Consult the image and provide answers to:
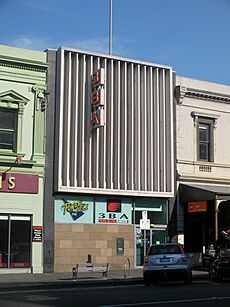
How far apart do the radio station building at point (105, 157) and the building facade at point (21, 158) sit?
0.48 meters

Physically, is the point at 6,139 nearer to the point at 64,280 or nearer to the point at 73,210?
the point at 73,210

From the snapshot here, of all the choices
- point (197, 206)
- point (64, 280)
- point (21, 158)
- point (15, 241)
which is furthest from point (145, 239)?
point (21, 158)

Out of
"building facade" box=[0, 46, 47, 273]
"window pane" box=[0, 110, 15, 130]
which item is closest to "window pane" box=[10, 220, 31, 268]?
"building facade" box=[0, 46, 47, 273]

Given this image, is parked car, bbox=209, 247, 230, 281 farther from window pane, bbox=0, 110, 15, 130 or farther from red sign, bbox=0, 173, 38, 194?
window pane, bbox=0, 110, 15, 130

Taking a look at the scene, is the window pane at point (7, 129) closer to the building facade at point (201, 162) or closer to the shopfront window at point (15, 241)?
the shopfront window at point (15, 241)

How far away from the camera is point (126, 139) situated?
91.3ft

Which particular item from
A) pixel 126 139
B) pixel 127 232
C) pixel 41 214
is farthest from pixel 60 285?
pixel 126 139

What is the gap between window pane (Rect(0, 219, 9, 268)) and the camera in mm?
24641

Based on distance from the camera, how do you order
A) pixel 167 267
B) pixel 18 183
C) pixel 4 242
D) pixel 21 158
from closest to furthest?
1. pixel 167 267
2. pixel 4 242
3. pixel 18 183
4. pixel 21 158

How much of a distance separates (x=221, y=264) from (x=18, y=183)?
9778 mm

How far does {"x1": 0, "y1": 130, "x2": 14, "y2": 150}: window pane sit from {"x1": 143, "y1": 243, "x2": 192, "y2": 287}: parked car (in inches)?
358

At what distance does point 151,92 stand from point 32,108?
6.56 meters

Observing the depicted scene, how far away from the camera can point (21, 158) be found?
25.3m

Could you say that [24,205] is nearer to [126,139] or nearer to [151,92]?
[126,139]
